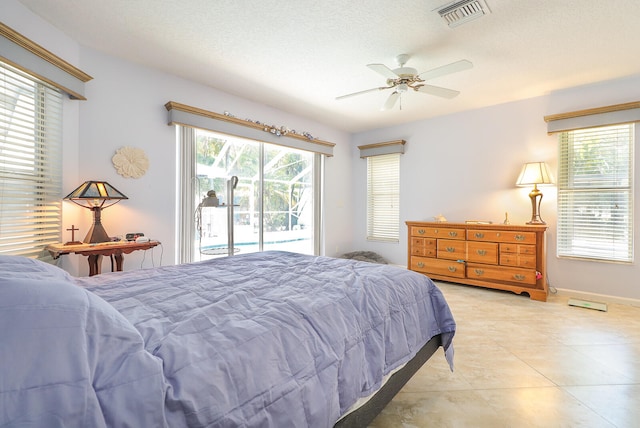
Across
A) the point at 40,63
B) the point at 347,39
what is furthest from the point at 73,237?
the point at 347,39

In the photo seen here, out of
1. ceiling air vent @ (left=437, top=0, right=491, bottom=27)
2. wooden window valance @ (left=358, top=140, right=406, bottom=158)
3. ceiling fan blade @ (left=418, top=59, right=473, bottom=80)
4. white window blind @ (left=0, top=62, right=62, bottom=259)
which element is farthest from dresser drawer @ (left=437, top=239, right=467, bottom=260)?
white window blind @ (left=0, top=62, right=62, bottom=259)

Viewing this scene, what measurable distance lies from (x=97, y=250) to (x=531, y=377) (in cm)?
334

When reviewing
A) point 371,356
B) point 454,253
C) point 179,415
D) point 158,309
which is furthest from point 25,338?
point 454,253

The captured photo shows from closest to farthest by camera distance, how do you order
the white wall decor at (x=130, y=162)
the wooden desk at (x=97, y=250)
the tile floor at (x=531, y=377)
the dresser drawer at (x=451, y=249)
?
the tile floor at (x=531, y=377)
the wooden desk at (x=97, y=250)
the white wall decor at (x=130, y=162)
the dresser drawer at (x=451, y=249)

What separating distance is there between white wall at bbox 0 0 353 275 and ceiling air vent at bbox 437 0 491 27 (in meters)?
2.67

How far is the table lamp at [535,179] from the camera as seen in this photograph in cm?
365

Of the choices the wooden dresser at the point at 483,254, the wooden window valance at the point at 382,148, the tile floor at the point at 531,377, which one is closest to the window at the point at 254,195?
the wooden window valance at the point at 382,148

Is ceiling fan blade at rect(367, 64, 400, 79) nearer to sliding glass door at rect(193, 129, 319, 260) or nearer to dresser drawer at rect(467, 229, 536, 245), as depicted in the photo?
sliding glass door at rect(193, 129, 319, 260)

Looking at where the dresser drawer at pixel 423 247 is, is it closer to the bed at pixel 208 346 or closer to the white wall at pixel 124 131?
the bed at pixel 208 346

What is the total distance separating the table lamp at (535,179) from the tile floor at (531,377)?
4.14ft

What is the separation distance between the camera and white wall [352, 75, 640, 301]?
11.6 feet

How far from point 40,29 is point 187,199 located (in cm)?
183

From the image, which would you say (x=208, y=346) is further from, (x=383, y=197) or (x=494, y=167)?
(x=383, y=197)

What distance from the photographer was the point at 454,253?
4.14 m
